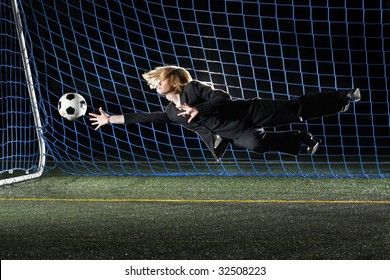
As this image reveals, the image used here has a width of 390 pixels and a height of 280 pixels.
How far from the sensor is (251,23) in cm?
2056

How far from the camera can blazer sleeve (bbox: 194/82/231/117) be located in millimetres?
5348

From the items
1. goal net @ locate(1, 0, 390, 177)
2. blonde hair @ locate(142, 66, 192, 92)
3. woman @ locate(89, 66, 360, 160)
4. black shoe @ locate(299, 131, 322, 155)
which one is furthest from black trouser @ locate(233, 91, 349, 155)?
goal net @ locate(1, 0, 390, 177)

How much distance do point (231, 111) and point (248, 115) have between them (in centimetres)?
16

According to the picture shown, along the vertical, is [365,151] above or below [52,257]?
above

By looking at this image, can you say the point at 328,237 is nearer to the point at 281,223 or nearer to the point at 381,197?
the point at 281,223

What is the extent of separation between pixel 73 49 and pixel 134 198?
41.7ft

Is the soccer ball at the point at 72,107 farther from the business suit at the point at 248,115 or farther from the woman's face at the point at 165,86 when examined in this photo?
the woman's face at the point at 165,86

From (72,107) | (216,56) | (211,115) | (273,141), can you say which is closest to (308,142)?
(273,141)

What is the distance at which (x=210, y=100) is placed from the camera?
5.45 m

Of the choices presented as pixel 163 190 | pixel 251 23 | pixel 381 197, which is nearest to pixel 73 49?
pixel 251 23

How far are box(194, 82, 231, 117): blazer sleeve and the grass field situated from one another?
0.87 m

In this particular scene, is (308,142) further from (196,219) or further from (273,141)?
(196,219)

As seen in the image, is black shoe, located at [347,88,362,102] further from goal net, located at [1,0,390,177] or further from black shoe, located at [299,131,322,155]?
goal net, located at [1,0,390,177]

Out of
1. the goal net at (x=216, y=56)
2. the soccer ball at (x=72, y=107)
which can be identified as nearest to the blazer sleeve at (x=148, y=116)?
the soccer ball at (x=72, y=107)
